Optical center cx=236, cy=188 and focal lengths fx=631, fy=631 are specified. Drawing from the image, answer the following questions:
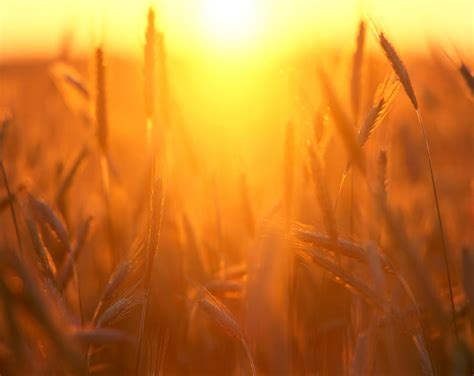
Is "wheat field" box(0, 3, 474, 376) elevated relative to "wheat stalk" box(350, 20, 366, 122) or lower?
lower

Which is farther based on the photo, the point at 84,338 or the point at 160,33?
the point at 160,33

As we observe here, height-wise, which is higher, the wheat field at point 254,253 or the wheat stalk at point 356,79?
the wheat stalk at point 356,79

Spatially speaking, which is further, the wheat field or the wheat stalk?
the wheat stalk

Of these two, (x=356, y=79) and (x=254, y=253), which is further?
(x=356, y=79)

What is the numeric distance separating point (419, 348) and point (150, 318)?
0.52 metres

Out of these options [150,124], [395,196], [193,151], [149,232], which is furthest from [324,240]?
A: [395,196]

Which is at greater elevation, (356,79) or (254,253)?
(356,79)

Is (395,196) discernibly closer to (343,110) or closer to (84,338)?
(343,110)

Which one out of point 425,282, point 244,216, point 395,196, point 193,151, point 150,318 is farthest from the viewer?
point 395,196

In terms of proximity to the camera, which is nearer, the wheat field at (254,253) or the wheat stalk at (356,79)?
the wheat field at (254,253)

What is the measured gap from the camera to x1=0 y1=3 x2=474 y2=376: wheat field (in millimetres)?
925

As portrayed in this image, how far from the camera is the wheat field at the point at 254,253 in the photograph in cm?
93

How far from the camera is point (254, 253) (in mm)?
1134

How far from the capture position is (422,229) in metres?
1.89
